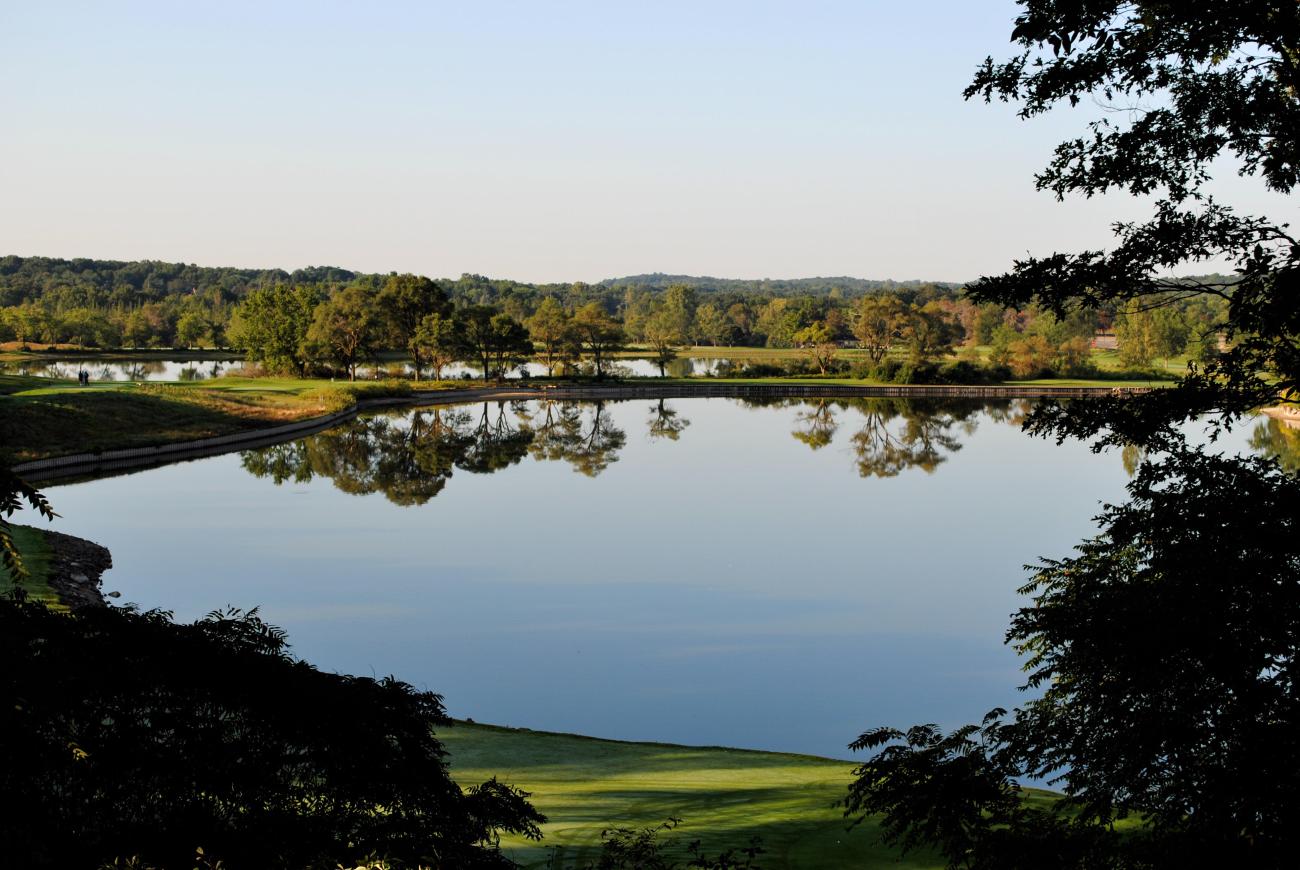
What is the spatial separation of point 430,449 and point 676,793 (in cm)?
3541

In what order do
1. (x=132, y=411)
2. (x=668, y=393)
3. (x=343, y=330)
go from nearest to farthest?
(x=132, y=411), (x=343, y=330), (x=668, y=393)

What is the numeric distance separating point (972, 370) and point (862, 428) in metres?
27.7

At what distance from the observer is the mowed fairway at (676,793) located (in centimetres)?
846

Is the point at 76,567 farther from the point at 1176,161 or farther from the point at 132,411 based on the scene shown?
the point at 132,411

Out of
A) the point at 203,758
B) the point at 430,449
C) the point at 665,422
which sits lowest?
the point at 430,449

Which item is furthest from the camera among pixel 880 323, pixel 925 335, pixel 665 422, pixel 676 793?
pixel 880 323

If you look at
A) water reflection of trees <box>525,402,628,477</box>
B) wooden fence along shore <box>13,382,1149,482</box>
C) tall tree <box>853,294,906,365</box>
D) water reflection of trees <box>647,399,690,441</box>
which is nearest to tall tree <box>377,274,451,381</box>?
wooden fence along shore <box>13,382,1149,482</box>

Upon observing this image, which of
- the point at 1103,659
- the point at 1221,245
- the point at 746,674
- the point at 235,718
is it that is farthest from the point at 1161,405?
the point at 746,674

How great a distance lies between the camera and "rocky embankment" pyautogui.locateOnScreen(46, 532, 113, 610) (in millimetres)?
18719

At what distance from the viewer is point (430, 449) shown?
1748 inches

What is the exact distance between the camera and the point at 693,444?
4641cm

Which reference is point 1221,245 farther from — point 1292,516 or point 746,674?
point 746,674

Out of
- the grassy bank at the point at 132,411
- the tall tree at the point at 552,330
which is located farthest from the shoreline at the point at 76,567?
the tall tree at the point at 552,330

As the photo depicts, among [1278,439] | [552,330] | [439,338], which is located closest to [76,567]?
[1278,439]
